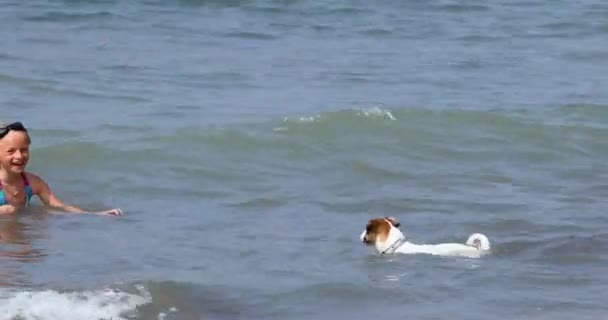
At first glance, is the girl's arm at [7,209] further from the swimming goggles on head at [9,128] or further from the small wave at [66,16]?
the small wave at [66,16]

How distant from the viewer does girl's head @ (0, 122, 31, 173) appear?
8148mm

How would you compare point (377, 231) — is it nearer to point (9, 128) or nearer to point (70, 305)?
point (70, 305)

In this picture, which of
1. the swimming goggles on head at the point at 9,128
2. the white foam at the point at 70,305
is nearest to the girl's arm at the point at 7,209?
the swimming goggles on head at the point at 9,128

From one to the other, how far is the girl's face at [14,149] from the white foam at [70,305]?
2012mm

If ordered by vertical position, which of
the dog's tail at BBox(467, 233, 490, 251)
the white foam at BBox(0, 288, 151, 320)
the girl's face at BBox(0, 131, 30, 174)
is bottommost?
the white foam at BBox(0, 288, 151, 320)

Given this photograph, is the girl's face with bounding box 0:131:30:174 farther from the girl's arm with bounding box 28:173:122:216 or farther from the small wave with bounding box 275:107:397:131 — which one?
the small wave with bounding box 275:107:397:131

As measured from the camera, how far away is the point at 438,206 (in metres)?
8.83

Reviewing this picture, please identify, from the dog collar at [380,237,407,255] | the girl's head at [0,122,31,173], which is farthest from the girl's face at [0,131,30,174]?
the dog collar at [380,237,407,255]

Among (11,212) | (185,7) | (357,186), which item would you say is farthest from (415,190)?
(185,7)

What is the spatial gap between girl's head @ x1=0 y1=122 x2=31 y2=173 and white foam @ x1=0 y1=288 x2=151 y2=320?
2015 mm

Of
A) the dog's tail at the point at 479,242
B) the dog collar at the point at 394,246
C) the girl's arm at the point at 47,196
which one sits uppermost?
the dog's tail at the point at 479,242

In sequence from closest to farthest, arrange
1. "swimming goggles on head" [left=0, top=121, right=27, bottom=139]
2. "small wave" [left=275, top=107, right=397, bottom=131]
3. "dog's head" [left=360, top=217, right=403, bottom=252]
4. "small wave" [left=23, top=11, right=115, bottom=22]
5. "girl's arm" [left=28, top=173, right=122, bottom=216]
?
"dog's head" [left=360, top=217, right=403, bottom=252] < "swimming goggles on head" [left=0, top=121, right=27, bottom=139] < "girl's arm" [left=28, top=173, right=122, bottom=216] < "small wave" [left=275, top=107, right=397, bottom=131] < "small wave" [left=23, top=11, right=115, bottom=22]

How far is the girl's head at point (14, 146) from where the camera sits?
321 inches

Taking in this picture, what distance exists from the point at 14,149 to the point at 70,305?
228 centimetres
